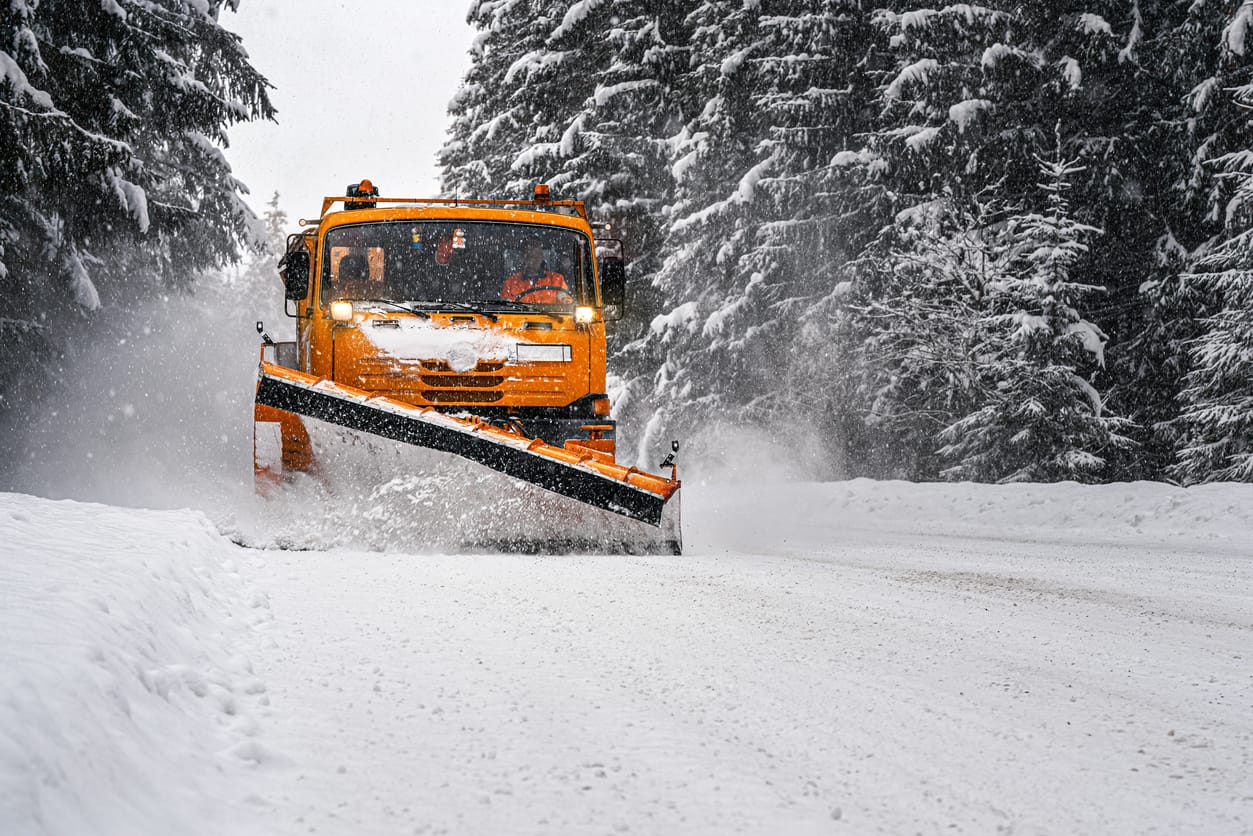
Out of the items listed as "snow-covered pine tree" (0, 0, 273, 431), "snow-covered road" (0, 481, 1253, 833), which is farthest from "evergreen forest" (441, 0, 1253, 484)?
"snow-covered road" (0, 481, 1253, 833)

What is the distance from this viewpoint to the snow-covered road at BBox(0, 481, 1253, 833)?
2414 mm

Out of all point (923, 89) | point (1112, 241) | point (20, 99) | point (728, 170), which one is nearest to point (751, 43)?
point (728, 170)

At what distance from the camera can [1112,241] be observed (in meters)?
19.5

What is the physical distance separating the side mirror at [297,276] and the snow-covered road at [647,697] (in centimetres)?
261

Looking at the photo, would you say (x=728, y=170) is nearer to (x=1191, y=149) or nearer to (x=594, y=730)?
(x=1191, y=149)

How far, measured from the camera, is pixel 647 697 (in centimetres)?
340

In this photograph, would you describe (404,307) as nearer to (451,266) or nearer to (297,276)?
(451,266)

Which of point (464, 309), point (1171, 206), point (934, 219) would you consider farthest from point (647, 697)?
point (1171, 206)

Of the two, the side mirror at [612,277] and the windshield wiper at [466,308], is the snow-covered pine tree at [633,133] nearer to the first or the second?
the side mirror at [612,277]

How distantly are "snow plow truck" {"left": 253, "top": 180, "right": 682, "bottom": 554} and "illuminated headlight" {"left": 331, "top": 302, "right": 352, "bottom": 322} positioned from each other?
1 centimetres

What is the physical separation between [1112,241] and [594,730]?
62.2ft

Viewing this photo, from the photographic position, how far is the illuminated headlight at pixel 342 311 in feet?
26.7

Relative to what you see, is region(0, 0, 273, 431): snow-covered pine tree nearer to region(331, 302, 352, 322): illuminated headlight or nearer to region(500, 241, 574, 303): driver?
region(331, 302, 352, 322): illuminated headlight

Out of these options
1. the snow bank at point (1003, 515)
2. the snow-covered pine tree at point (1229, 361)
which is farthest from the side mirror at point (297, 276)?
the snow-covered pine tree at point (1229, 361)
